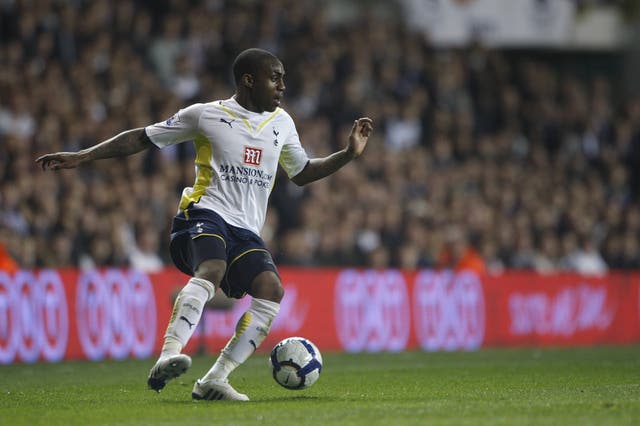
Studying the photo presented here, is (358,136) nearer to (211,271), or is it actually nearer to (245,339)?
(211,271)

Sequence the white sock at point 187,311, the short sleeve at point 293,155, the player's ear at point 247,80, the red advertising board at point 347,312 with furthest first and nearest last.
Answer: the red advertising board at point 347,312, the short sleeve at point 293,155, the player's ear at point 247,80, the white sock at point 187,311

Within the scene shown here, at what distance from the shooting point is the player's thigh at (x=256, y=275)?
8.18 metres

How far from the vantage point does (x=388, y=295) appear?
60.9 ft

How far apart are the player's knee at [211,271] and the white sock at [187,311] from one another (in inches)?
A: 1.5

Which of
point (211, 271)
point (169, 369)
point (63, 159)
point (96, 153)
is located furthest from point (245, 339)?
point (63, 159)

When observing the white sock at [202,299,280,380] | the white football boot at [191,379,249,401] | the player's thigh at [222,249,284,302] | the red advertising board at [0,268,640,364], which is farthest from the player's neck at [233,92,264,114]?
the red advertising board at [0,268,640,364]

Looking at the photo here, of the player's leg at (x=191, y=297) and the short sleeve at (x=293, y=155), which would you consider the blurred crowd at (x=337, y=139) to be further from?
the player's leg at (x=191, y=297)

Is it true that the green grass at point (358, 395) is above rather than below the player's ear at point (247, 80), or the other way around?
below

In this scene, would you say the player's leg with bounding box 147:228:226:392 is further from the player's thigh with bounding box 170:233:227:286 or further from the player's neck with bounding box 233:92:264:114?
the player's neck with bounding box 233:92:264:114

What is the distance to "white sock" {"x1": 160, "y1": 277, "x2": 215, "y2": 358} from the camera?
7.70 meters

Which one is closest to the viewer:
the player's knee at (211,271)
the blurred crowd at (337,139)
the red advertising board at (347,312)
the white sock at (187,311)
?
the white sock at (187,311)

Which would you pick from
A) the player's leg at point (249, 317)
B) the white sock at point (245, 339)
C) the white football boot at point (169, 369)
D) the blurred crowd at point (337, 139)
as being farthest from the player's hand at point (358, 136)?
the blurred crowd at point (337, 139)

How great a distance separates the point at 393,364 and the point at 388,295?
15.0 feet

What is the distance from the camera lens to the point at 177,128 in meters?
8.41
